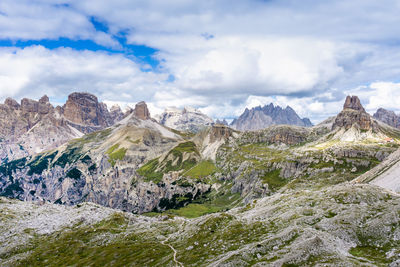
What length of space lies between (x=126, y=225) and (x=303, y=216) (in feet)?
383

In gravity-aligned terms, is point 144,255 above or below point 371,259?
below

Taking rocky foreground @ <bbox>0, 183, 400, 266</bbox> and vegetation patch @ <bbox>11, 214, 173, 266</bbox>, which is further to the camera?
Answer: vegetation patch @ <bbox>11, 214, 173, 266</bbox>

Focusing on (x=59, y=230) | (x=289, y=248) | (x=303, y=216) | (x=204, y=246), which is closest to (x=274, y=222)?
(x=303, y=216)

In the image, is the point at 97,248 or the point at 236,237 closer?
the point at 236,237

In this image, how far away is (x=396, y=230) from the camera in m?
87.2

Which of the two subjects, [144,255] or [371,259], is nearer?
[371,259]

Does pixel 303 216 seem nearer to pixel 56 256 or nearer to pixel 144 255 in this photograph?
pixel 144 255

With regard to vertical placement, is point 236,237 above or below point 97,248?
above

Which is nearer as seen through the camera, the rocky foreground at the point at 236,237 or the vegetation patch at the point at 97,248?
the rocky foreground at the point at 236,237

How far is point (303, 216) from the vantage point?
118125 millimetres

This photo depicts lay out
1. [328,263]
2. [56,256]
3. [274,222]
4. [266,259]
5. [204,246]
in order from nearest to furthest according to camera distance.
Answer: [328,263]
[266,259]
[204,246]
[274,222]
[56,256]

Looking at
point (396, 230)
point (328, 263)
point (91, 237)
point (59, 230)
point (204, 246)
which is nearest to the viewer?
point (328, 263)

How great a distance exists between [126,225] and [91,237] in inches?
1056

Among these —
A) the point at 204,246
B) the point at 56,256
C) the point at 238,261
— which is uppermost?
the point at 238,261
